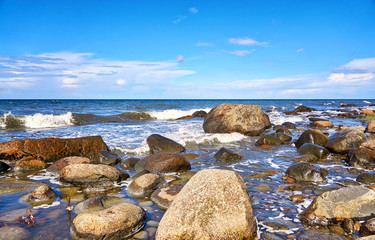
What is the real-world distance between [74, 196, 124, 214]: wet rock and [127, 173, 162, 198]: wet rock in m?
0.43

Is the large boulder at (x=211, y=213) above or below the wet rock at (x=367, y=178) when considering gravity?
above

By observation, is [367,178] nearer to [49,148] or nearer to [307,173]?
[307,173]

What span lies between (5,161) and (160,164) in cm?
445

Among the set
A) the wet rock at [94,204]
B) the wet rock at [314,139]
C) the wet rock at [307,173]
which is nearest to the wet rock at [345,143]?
the wet rock at [314,139]

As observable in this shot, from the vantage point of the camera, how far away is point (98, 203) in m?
4.20

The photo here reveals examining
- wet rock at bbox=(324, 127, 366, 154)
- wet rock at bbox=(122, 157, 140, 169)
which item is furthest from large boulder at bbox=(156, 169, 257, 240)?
wet rock at bbox=(324, 127, 366, 154)

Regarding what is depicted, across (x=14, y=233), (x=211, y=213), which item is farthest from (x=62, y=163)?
(x=211, y=213)

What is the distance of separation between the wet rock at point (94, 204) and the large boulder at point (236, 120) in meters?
8.91

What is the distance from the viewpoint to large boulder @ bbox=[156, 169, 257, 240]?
9.83 feet

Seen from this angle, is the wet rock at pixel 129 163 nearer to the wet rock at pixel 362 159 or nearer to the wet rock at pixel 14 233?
the wet rock at pixel 14 233

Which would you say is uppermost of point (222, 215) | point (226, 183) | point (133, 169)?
point (226, 183)

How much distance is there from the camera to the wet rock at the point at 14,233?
124 inches

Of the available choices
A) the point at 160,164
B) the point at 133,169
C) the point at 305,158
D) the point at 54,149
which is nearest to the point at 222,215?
the point at 160,164

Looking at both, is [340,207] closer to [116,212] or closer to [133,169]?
[116,212]
